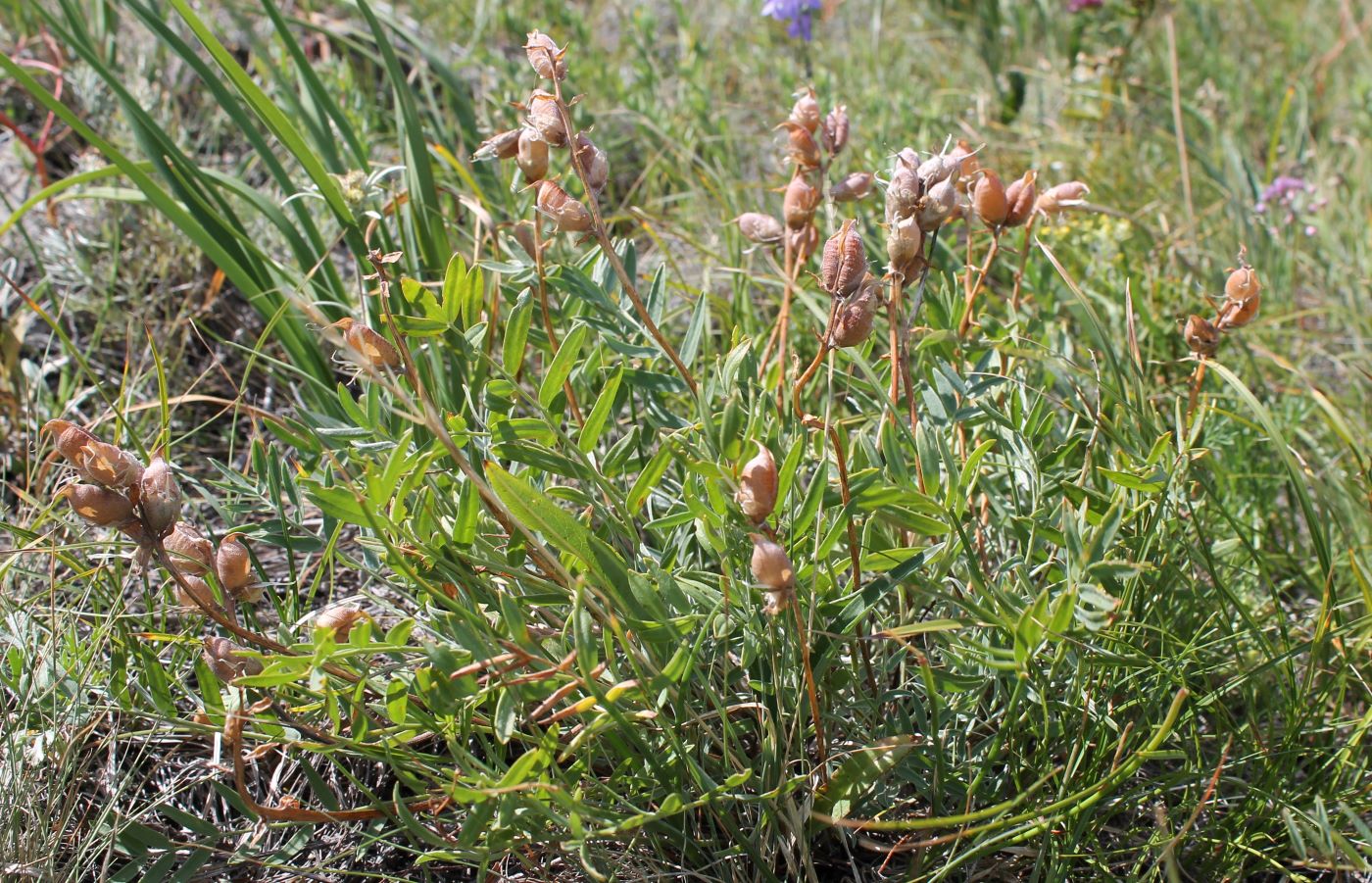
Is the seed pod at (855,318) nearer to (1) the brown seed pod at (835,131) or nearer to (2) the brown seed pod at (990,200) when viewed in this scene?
(2) the brown seed pod at (990,200)

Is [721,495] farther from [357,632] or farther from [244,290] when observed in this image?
[244,290]

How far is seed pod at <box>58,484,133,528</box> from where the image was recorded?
3.20 ft

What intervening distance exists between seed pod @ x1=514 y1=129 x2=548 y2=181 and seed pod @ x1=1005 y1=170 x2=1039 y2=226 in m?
0.50

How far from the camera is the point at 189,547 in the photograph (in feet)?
3.61

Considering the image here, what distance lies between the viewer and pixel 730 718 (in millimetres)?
1238

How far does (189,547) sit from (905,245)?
2.51 feet

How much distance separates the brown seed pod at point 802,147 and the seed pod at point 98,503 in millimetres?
792

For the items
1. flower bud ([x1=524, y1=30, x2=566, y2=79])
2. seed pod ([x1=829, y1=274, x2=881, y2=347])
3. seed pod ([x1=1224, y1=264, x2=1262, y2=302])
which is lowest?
seed pod ([x1=1224, y1=264, x2=1262, y2=302])

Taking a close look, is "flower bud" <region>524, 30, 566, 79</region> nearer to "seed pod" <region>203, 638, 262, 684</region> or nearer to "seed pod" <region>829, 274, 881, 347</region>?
"seed pod" <region>829, 274, 881, 347</region>

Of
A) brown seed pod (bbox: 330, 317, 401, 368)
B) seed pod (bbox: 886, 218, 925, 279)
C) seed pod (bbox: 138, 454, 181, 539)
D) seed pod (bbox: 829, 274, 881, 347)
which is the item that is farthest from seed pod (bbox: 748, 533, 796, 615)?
seed pod (bbox: 138, 454, 181, 539)

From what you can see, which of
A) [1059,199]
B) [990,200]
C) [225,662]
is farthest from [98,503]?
[1059,199]

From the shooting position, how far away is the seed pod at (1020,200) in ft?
3.88

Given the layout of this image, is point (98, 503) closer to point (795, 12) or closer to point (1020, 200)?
point (1020, 200)

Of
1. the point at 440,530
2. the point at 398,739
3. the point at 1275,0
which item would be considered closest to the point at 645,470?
the point at 440,530
